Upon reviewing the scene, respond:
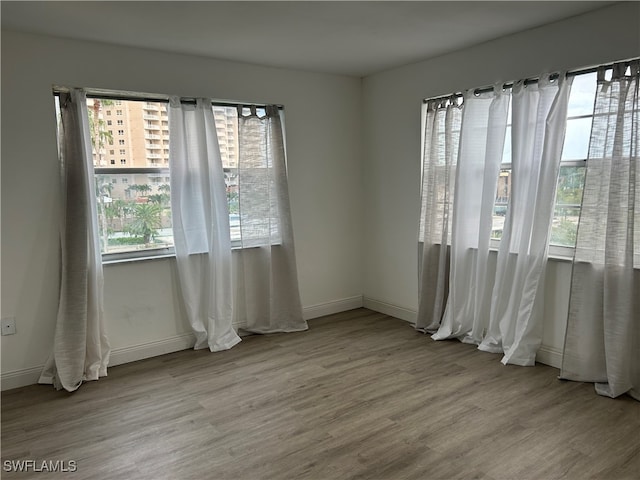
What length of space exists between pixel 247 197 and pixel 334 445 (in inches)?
92.2

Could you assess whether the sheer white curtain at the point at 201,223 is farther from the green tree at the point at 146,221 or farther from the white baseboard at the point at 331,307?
the white baseboard at the point at 331,307

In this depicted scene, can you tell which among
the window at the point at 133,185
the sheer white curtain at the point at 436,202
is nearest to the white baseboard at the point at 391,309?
Result: the sheer white curtain at the point at 436,202

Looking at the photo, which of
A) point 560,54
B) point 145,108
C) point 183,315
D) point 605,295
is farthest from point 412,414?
point 145,108

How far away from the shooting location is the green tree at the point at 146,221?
3.82 metres

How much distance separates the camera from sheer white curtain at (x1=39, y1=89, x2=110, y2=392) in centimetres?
330

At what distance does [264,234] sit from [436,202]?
60.8 inches

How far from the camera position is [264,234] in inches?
170

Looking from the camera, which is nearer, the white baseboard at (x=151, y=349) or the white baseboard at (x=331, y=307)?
the white baseboard at (x=151, y=349)

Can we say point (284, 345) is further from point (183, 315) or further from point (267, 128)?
point (267, 128)

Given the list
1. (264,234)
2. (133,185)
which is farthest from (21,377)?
(264,234)

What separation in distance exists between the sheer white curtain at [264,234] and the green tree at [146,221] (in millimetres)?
705

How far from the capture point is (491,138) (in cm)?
368

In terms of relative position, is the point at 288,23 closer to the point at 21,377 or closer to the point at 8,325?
the point at 8,325

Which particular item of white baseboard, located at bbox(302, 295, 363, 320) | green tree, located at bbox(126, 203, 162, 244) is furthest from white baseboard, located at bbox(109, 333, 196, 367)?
white baseboard, located at bbox(302, 295, 363, 320)
